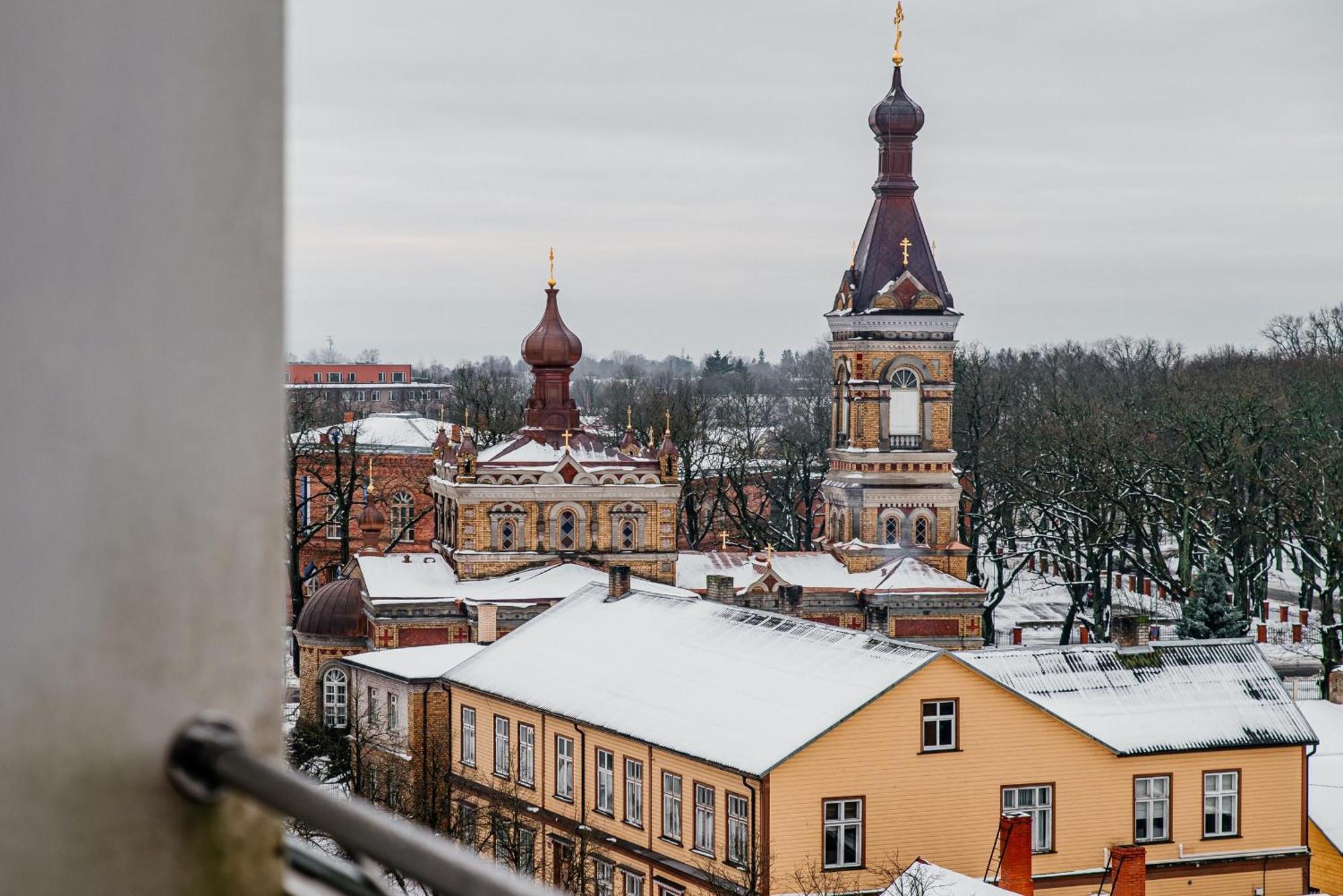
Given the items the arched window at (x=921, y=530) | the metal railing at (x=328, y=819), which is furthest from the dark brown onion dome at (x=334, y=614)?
the metal railing at (x=328, y=819)

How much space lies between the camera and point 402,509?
55.6 metres

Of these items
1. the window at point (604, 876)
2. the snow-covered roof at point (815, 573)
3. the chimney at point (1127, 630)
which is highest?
the chimney at point (1127, 630)

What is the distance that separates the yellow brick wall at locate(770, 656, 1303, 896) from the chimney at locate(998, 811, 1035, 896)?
141cm

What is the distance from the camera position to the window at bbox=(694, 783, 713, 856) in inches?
897

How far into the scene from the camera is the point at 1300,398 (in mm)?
66125

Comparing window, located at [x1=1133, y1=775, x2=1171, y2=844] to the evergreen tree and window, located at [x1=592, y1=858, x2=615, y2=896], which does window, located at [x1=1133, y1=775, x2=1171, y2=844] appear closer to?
window, located at [x1=592, y1=858, x2=615, y2=896]

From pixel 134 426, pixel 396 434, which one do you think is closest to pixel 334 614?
pixel 396 434

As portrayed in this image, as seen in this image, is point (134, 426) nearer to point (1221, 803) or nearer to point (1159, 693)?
point (1221, 803)

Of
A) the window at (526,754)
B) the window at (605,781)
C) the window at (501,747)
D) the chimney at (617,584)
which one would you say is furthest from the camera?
the chimney at (617,584)

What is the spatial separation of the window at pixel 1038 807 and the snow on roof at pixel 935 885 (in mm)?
3328

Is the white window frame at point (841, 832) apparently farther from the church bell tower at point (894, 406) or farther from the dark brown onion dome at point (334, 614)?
the church bell tower at point (894, 406)

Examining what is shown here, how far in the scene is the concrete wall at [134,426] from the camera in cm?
156

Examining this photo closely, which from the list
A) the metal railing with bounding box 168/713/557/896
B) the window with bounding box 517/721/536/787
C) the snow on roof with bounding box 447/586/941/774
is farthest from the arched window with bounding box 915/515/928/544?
the metal railing with bounding box 168/713/557/896

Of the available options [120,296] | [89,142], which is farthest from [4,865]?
[89,142]
